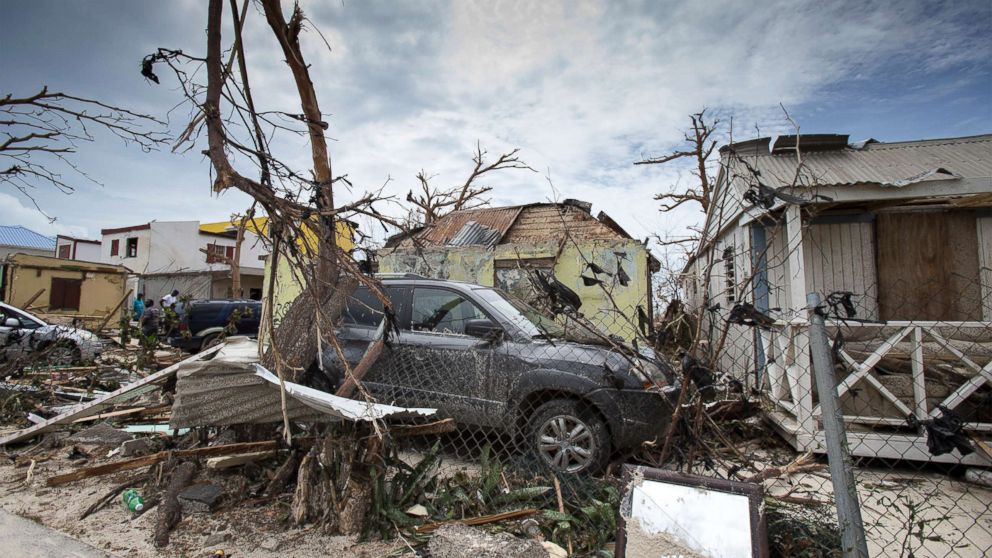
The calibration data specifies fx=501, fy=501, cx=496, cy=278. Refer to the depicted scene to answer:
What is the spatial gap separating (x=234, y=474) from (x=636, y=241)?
820 centimetres

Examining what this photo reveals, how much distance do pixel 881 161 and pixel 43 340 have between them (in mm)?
14567

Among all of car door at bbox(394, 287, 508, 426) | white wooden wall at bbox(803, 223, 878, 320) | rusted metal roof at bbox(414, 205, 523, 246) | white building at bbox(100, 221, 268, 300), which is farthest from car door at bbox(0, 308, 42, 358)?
white building at bbox(100, 221, 268, 300)

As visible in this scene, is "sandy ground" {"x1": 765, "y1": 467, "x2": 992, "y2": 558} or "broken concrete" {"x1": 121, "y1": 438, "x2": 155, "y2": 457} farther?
"broken concrete" {"x1": 121, "y1": 438, "x2": 155, "y2": 457}

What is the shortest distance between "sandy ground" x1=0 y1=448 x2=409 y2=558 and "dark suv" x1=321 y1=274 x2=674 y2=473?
1.48 meters

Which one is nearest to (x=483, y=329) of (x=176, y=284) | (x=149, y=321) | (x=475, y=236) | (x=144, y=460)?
(x=144, y=460)

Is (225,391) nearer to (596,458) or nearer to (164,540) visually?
(164,540)

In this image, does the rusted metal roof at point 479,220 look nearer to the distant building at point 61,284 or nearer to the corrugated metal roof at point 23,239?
the distant building at point 61,284

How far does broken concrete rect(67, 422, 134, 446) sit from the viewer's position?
182 inches

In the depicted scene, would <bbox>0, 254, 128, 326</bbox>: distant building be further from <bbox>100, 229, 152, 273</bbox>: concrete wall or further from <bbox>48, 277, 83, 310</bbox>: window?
<bbox>100, 229, 152, 273</bbox>: concrete wall

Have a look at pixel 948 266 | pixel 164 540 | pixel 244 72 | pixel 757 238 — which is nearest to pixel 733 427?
pixel 757 238

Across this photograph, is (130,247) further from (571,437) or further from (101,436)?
(571,437)

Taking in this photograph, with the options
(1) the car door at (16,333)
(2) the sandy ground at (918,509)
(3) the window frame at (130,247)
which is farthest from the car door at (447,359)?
(3) the window frame at (130,247)

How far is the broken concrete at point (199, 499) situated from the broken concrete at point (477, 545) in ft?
5.38

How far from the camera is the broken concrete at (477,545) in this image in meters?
2.57
